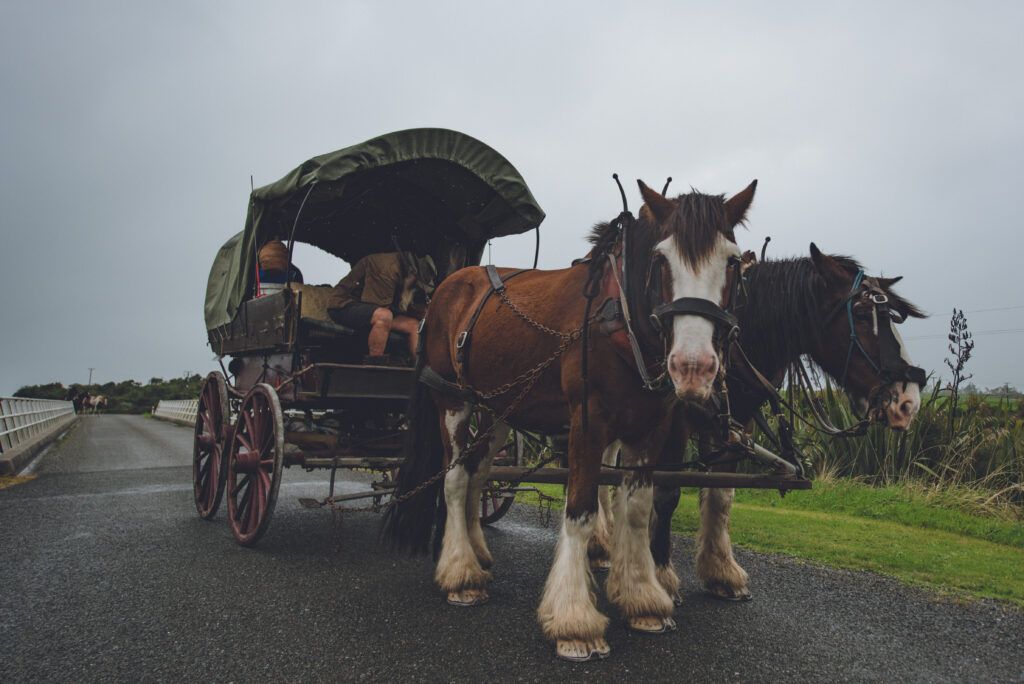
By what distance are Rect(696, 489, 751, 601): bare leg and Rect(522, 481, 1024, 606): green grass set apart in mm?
1308

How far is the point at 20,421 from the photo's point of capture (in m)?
14.5

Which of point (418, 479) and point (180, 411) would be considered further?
point (180, 411)

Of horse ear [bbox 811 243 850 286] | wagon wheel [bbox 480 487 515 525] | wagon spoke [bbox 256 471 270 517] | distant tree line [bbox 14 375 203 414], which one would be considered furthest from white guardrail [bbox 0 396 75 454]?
distant tree line [bbox 14 375 203 414]

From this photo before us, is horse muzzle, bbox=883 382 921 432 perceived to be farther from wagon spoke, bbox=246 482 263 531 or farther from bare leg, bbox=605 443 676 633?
wagon spoke, bbox=246 482 263 531

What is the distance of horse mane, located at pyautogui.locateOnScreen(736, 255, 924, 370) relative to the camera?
3855 millimetres

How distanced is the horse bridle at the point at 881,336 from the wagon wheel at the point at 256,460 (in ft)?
12.4

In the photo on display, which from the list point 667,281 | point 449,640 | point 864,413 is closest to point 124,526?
point 449,640

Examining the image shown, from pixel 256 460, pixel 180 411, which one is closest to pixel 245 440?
pixel 256 460

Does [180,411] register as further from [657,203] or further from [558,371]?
[657,203]

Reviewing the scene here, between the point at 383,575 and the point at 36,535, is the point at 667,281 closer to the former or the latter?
the point at 383,575

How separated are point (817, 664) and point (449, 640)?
169cm

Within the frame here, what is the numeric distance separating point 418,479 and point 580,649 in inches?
76.2

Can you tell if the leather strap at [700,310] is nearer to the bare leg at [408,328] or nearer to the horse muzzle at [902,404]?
the horse muzzle at [902,404]

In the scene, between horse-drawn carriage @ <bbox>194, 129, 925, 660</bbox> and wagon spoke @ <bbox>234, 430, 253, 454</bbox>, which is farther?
wagon spoke @ <bbox>234, 430, 253, 454</bbox>
